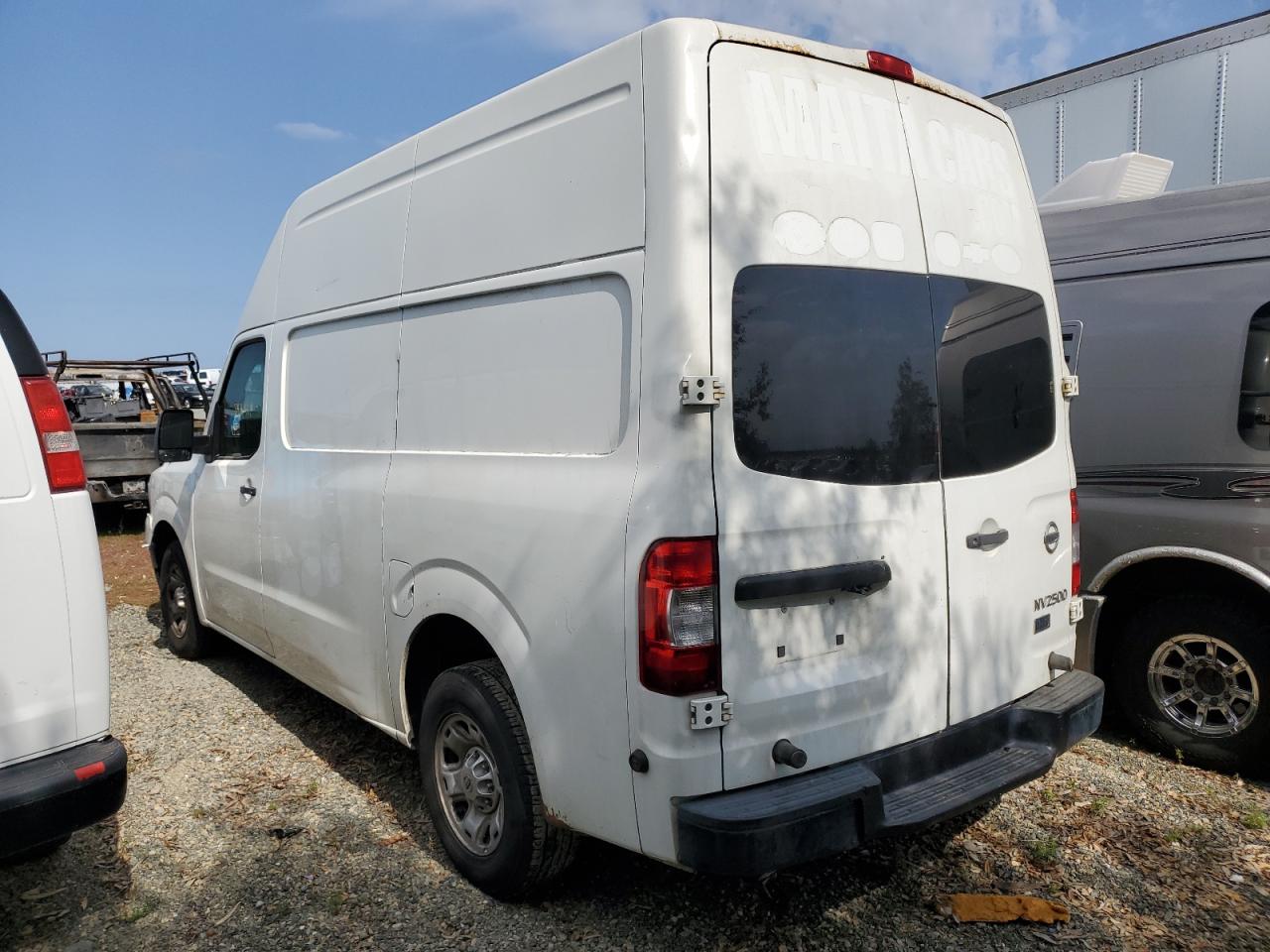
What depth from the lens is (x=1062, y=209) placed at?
4730 mm

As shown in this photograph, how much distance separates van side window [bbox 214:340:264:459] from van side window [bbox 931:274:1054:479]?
323 centimetres

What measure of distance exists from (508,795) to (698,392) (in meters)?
1.43

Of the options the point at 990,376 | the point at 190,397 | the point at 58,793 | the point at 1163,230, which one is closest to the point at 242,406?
the point at 58,793

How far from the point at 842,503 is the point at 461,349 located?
1.41 m

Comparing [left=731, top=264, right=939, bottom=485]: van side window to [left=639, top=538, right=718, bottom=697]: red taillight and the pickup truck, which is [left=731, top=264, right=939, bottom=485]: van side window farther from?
the pickup truck

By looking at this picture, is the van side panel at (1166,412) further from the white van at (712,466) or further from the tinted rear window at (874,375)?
the tinted rear window at (874,375)

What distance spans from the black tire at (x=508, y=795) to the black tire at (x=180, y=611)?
10.6ft

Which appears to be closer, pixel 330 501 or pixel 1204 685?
pixel 330 501

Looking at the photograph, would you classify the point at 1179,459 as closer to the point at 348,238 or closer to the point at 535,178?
the point at 535,178

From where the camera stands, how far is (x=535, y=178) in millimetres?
2939

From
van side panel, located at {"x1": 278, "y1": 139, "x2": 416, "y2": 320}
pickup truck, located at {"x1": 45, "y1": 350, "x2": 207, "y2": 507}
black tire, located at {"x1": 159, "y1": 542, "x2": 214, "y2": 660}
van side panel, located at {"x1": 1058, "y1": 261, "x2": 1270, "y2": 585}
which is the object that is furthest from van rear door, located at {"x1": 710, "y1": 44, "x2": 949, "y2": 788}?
pickup truck, located at {"x1": 45, "y1": 350, "x2": 207, "y2": 507}

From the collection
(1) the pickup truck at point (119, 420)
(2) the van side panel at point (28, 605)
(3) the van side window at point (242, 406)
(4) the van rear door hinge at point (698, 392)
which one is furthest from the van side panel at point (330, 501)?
(1) the pickup truck at point (119, 420)

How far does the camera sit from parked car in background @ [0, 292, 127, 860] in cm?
254

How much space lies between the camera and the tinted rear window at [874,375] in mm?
2557
